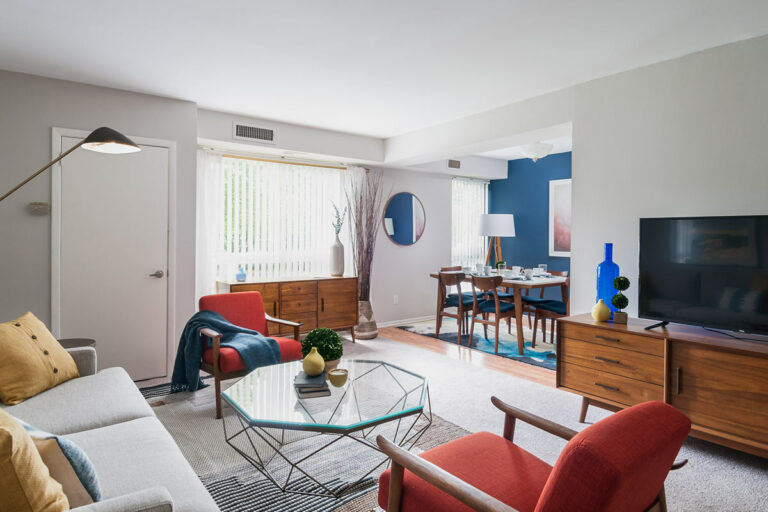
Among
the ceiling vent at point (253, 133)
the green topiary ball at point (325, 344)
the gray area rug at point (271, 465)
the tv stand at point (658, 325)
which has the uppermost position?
the ceiling vent at point (253, 133)

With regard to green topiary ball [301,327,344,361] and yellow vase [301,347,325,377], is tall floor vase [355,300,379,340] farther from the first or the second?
yellow vase [301,347,325,377]

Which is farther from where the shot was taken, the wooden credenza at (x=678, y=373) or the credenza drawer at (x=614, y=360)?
the credenza drawer at (x=614, y=360)

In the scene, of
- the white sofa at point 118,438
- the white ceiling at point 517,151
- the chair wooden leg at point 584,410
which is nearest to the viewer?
the white sofa at point 118,438

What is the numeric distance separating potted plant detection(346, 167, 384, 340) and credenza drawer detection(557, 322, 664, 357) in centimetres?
288

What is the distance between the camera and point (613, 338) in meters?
2.76

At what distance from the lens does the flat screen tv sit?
2.42m

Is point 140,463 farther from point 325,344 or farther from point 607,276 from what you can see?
point 607,276

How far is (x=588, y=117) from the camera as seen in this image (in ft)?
11.3

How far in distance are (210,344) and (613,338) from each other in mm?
2726

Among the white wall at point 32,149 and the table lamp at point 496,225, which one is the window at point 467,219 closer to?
the table lamp at point 496,225

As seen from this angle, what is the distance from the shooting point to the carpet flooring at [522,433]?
6.95ft

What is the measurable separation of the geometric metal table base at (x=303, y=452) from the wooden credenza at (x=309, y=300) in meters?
1.87

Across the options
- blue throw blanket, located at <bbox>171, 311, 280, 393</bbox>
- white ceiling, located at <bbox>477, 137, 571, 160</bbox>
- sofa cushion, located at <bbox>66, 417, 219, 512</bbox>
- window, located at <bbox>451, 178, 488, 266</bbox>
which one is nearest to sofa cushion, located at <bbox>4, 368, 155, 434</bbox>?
sofa cushion, located at <bbox>66, 417, 219, 512</bbox>

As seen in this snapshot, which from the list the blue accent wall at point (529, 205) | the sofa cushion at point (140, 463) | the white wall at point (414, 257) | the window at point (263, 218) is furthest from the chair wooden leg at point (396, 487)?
the blue accent wall at point (529, 205)
